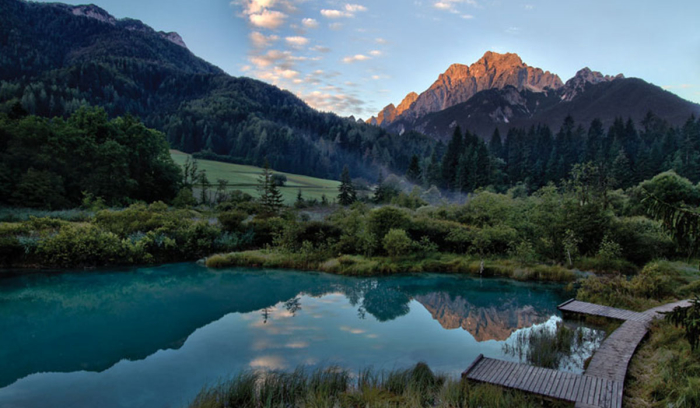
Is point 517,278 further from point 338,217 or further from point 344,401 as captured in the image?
point 344,401

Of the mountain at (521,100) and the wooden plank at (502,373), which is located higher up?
the mountain at (521,100)

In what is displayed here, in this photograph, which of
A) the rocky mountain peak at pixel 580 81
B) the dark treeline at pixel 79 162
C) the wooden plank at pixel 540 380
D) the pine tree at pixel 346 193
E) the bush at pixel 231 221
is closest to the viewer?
the wooden plank at pixel 540 380

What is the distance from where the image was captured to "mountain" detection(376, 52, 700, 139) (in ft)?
329

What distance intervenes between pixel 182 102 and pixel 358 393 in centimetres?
10677

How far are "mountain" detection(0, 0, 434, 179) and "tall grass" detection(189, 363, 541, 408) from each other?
39.2 meters

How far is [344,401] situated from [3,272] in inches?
671

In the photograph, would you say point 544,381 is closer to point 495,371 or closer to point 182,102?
point 495,371

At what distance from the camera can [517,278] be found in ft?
57.5

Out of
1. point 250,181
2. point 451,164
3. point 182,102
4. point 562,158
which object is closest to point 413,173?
point 451,164

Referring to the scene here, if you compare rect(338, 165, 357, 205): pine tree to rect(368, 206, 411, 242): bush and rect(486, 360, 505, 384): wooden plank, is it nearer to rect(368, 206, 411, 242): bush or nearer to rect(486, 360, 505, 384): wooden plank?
rect(368, 206, 411, 242): bush

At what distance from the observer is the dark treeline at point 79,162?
84.8ft

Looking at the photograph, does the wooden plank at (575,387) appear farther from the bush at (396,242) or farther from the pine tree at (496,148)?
the pine tree at (496,148)

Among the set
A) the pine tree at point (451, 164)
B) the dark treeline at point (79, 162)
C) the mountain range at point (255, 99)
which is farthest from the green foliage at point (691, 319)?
the pine tree at point (451, 164)

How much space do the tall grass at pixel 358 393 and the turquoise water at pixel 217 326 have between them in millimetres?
1118
